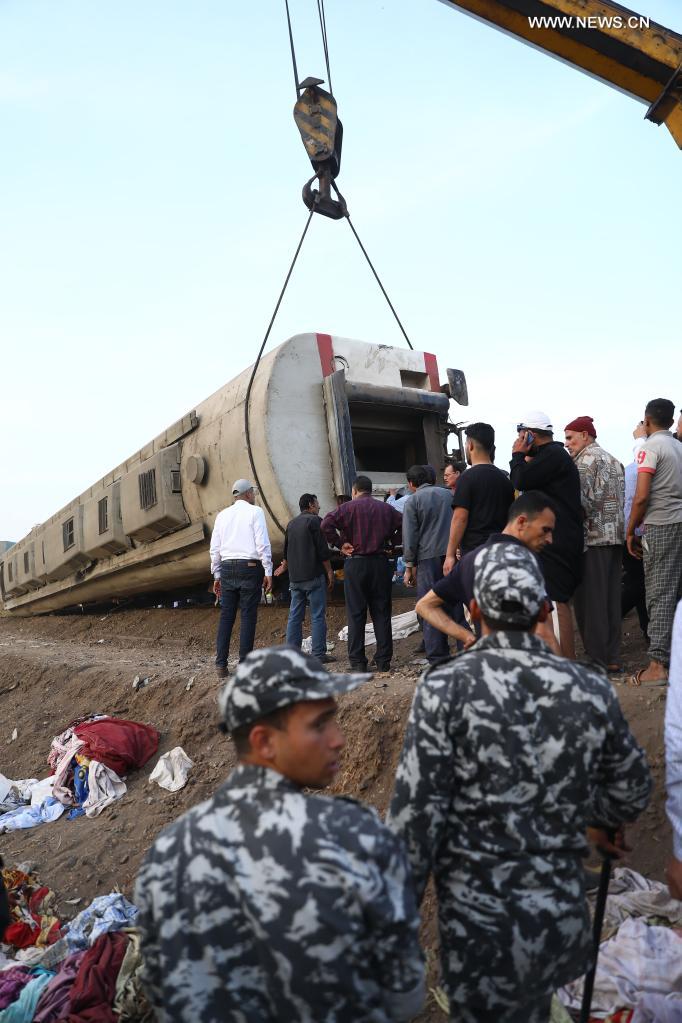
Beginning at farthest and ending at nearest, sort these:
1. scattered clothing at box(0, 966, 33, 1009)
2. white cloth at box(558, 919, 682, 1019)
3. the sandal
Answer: the sandal → scattered clothing at box(0, 966, 33, 1009) → white cloth at box(558, 919, 682, 1019)

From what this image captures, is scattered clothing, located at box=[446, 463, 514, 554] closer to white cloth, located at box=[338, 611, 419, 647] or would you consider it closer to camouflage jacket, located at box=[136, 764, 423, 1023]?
white cloth, located at box=[338, 611, 419, 647]

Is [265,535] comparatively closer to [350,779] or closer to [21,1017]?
[350,779]

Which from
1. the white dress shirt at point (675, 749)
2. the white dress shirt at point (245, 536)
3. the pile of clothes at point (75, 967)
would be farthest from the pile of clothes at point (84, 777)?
the white dress shirt at point (675, 749)

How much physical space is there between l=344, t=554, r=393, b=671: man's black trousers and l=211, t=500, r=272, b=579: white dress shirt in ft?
2.34

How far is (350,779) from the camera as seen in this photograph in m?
3.97

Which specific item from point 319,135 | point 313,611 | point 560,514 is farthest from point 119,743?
point 319,135

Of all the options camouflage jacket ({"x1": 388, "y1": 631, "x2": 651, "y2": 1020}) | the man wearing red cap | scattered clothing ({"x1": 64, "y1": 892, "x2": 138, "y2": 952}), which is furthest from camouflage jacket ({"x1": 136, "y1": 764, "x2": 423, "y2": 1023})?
the man wearing red cap

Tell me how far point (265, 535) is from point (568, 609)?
2.54 m

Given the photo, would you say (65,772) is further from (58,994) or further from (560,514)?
(560,514)

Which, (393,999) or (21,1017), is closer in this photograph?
(393,999)

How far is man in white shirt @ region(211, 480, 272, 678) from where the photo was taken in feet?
18.4

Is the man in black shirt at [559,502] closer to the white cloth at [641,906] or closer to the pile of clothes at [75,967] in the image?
the white cloth at [641,906]

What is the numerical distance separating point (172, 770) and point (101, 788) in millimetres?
509

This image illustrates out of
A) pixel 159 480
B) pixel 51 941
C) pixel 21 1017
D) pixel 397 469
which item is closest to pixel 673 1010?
pixel 21 1017
